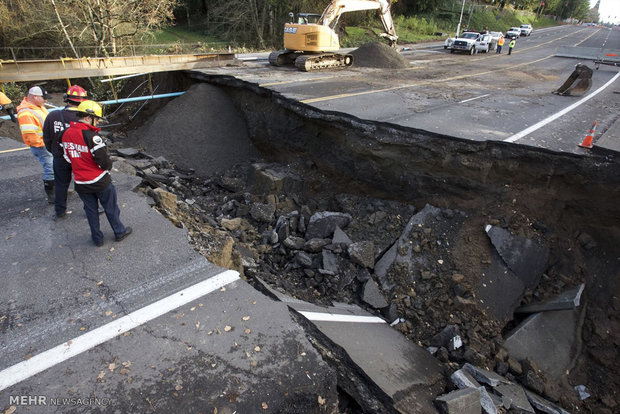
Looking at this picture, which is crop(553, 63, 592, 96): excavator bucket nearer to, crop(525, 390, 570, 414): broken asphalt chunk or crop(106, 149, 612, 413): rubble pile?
crop(106, 149, 612, 413): rubble pile

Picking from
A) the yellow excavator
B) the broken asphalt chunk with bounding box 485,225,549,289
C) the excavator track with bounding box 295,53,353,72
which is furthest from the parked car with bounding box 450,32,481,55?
the broken asphalt chunk with bounding box 485,225,549,289

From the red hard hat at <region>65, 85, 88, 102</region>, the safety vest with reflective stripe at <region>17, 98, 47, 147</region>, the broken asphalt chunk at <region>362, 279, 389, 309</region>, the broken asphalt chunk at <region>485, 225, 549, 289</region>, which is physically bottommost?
the broken asphalt chunk at <region>362, 279, 389, 309</region>

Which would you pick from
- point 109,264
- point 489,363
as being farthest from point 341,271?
point 109,264

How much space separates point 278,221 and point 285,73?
23.0 feet

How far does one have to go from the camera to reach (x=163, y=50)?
786 inches

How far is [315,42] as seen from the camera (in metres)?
12.3

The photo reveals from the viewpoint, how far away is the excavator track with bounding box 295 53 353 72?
40.7 ft

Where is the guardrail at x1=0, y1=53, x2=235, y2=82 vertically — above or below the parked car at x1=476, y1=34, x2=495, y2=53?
below

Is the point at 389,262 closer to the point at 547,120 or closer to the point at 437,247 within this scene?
the point at 437,247

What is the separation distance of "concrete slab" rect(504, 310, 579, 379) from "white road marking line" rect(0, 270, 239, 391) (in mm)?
4377

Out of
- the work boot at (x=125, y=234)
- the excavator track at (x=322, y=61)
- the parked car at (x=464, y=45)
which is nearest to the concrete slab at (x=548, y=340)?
the work boot at (x=125, y=234)

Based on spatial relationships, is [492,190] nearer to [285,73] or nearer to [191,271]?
[191,271]
